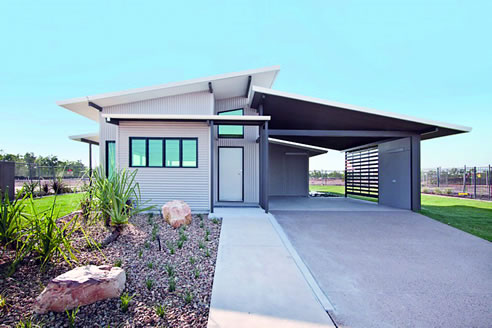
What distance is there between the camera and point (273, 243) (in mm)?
4180

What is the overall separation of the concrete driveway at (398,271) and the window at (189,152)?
320 centimetres

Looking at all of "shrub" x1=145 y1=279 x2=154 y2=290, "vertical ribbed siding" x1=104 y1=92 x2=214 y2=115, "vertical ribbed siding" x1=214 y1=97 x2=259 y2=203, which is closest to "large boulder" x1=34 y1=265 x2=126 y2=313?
"shrub" x1=145 y1=279 x2=154 y2=290

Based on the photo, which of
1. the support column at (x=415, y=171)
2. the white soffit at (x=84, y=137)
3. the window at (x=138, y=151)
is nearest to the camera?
the window at (x=138, y=151)

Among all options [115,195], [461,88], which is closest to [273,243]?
[115,195]

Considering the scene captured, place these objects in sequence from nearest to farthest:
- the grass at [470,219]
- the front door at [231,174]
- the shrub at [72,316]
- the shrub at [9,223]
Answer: the shrub at [72,316] → the shrub at [9,223] → the grass at [470,219] → the front door at [231,174]

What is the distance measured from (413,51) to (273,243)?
57.2 ft

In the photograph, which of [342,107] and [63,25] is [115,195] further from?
[63,25]

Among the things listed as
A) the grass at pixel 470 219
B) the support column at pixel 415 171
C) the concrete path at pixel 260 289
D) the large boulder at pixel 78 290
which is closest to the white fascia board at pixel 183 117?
the concrete path at pixel 260 289

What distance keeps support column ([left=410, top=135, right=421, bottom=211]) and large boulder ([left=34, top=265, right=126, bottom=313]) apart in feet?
28.2

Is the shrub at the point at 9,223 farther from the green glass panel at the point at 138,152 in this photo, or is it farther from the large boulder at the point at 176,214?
the green glass panel at the point at 138,152

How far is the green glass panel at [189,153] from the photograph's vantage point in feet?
22.0

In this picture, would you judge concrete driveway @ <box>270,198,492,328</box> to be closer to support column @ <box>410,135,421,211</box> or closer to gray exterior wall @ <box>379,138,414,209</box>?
support column @ <box>410,135,421,211</box>

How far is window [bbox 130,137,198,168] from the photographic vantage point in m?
6.68

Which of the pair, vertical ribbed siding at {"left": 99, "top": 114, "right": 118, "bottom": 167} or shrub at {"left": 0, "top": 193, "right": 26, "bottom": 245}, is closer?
shrub at {"left": 0, "top": 193, "right": 26, "bottom": 245}
